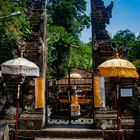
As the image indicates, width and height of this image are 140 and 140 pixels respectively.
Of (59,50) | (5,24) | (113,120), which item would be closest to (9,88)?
(113,120)

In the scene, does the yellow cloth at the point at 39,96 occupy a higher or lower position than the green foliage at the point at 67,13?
lower

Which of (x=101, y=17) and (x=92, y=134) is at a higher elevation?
(x=101, y=17)

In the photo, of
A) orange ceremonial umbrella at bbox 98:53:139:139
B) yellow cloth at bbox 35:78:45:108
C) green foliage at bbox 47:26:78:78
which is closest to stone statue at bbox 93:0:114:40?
orange ceremonial umbrella at bbox 98:53:139:139

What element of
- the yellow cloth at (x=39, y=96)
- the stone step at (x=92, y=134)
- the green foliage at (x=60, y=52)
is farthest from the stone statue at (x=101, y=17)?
the green foliage at (x=60, y=52)

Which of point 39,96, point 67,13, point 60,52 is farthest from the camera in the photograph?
point 67,13

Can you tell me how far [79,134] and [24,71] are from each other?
3106 mm

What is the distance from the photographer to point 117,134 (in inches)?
463

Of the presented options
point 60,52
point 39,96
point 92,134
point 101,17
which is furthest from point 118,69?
point 60,52

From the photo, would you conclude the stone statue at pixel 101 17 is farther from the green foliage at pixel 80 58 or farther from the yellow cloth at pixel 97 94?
the green foliage at pixel 80 58

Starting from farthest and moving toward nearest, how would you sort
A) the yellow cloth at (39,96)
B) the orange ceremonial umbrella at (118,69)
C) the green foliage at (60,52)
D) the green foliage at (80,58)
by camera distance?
1. the green foliage at (80,58)
2. the green foliage at (60,52)
3. the yellow cloth at (39,96)
4. the orange ceremonial umbrella at (118,69)

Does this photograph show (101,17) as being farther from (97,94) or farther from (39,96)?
(39,96)

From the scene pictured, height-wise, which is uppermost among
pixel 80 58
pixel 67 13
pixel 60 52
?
pixel 67 13

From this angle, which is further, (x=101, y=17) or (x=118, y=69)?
(x=101, y=17)

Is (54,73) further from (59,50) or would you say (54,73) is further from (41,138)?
(41,138)
